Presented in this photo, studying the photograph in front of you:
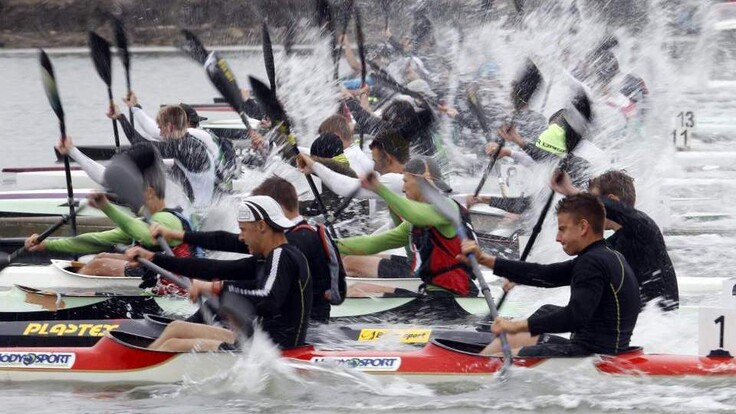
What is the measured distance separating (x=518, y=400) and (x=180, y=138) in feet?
17.8

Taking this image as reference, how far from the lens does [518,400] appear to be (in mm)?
7758

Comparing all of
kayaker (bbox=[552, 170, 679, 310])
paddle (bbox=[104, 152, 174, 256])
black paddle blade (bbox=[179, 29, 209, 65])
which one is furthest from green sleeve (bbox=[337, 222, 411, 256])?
black paddle blade (bbox=[179, 29, 209, 65])

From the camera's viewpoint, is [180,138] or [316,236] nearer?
[316,236]

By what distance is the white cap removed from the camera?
766 centimetres

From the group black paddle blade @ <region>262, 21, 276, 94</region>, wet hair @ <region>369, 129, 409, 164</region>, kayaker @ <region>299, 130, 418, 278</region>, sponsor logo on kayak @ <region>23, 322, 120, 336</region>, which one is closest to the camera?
sponsor logo on kayak @ <region>23, 322, 120, 336</region>

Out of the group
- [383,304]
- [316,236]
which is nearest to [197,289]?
[316,236]

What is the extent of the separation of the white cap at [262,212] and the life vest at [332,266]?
0.73m

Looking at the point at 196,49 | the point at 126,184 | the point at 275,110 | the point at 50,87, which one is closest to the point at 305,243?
the point at 126,184

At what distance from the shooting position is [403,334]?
882 centimetres

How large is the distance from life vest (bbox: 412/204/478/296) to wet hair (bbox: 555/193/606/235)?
1796 mm

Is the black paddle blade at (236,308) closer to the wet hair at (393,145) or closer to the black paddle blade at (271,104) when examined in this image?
the wet hair at (393,145)

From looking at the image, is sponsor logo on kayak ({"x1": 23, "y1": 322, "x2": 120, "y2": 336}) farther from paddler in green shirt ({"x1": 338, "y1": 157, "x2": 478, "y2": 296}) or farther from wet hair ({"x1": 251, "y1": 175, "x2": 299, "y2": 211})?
paddler in green shirt ({"x1": 338, "y1": 157, "x2": 478, "y2": 296})

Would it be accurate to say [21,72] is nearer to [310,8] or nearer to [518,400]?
[310,8]

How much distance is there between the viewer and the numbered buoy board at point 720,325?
7609 millimetres
